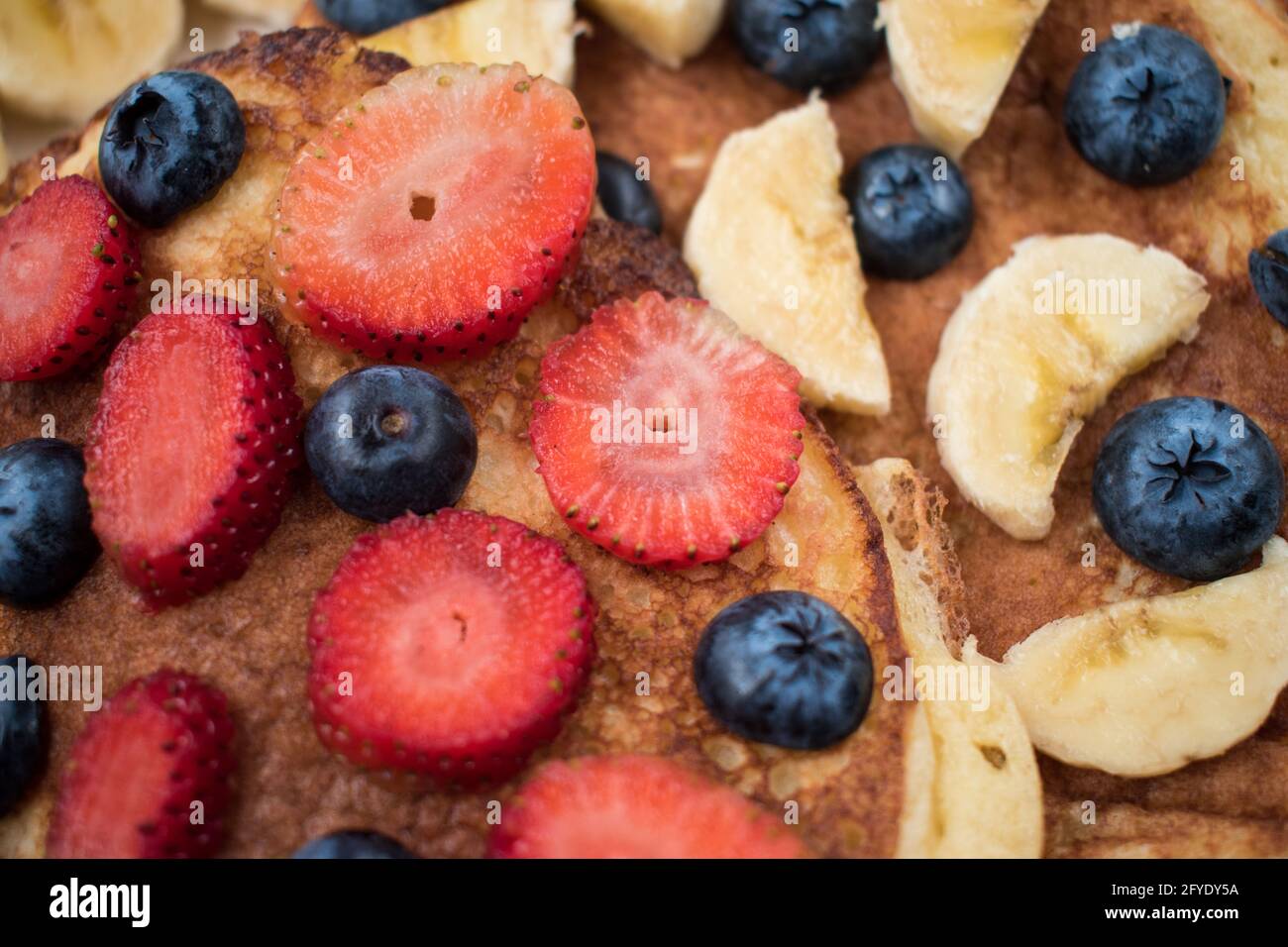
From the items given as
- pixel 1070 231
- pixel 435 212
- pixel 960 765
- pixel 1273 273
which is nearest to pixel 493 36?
pixel 435 212

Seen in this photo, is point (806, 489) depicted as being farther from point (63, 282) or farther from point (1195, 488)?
point (63, 282)

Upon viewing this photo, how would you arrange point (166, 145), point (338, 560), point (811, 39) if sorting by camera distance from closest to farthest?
point (338, 560) < point (166, 145) < point (811, 39)

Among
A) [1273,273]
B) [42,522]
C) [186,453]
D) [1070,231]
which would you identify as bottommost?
[42,522]

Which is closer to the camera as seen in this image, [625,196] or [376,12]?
[625,196]

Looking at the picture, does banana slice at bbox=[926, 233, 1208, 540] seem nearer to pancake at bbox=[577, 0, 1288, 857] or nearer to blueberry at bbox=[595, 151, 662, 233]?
pancake at bbox=[577, 0, 1288, 857]

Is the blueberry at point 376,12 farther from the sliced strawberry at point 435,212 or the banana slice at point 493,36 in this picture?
the sliced strawberry at point 435,212

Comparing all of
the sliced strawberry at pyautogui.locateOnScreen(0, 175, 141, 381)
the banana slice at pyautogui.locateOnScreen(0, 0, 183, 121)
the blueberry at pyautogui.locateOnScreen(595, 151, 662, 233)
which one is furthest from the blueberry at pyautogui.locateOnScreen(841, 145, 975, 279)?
the banana slice at pyautogui.locateOnScreen(0, 0, 183, 121)

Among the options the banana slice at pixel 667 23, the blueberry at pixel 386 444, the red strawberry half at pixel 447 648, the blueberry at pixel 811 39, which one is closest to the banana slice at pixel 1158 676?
the red strawberry half at pixel 447 648
